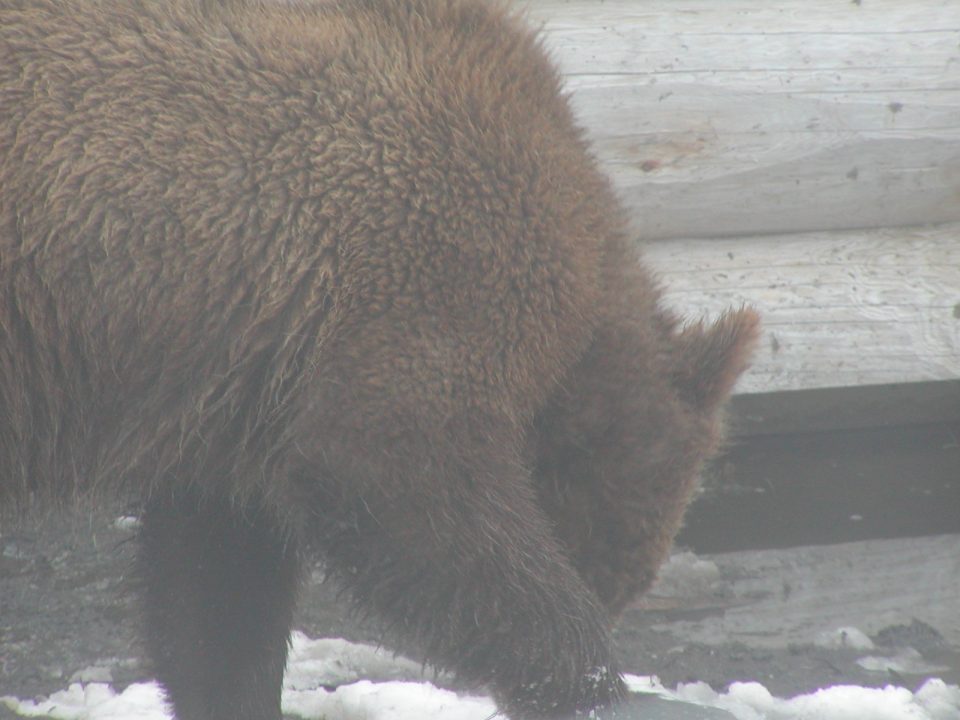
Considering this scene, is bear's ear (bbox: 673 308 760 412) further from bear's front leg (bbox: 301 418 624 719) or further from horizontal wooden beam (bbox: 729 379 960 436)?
horizontal wooden beam (bbox: 729 379 960 436)

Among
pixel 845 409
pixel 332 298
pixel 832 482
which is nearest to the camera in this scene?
pixel 332 298

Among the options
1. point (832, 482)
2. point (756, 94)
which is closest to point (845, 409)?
point (832, 482)

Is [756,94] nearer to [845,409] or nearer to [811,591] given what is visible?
[845,409]

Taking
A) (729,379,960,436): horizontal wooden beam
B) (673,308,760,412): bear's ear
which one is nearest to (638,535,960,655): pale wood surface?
(729,379,960,436): horizontal wooden beam

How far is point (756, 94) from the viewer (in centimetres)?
434

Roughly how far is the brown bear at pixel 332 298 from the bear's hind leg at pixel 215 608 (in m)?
0.45

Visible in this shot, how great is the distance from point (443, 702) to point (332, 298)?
1687 millimetres

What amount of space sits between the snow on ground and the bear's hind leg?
297 millimetres

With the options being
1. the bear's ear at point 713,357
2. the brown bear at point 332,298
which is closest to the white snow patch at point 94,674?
→ the brown bear at point 332,298

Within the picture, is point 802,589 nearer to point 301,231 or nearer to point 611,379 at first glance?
point 611,379

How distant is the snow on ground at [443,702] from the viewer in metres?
3.56

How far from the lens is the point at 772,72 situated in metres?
4.33

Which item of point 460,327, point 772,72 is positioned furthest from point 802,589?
point 460,327

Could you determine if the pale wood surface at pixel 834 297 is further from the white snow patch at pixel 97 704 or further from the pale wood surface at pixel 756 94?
the white snow patch at pixel 97 704
